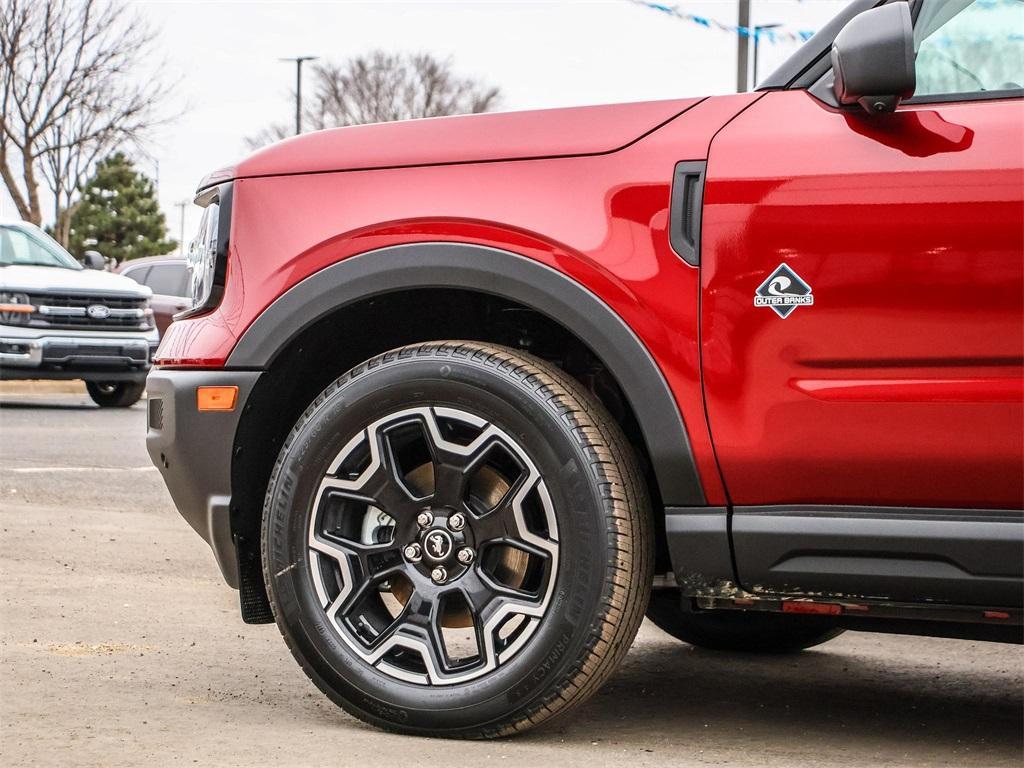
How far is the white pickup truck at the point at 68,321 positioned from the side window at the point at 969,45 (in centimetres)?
1173

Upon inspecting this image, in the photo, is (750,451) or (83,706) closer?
(750,451)

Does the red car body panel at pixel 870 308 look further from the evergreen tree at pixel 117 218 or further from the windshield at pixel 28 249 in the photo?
the evergreen tree at pixel 117 218

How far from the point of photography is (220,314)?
352cm

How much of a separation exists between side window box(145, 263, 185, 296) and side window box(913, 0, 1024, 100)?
16807 millimetres

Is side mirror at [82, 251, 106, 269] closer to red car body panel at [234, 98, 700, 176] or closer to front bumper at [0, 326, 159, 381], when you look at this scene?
front bumper at [0, 326, 159, 381]

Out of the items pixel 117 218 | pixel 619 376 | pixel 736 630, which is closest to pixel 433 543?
pixel 619 376

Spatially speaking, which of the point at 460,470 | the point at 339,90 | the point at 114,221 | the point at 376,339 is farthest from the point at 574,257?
the point at 114,221

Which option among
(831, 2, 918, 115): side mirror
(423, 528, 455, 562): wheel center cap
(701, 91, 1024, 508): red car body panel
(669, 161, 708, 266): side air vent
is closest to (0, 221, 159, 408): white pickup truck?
(423, 528, 455, 562): wheel center cap

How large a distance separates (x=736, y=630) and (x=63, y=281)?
36.3ft

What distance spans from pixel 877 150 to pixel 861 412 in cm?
53

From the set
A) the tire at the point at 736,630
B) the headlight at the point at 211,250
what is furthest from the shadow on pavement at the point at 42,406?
the headlight at the point at 211,250

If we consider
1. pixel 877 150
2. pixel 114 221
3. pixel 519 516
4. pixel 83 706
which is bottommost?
pixel 114 221

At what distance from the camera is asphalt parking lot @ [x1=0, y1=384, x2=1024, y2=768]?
313cm

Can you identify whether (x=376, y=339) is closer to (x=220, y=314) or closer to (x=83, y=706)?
(x=220, y=314)
